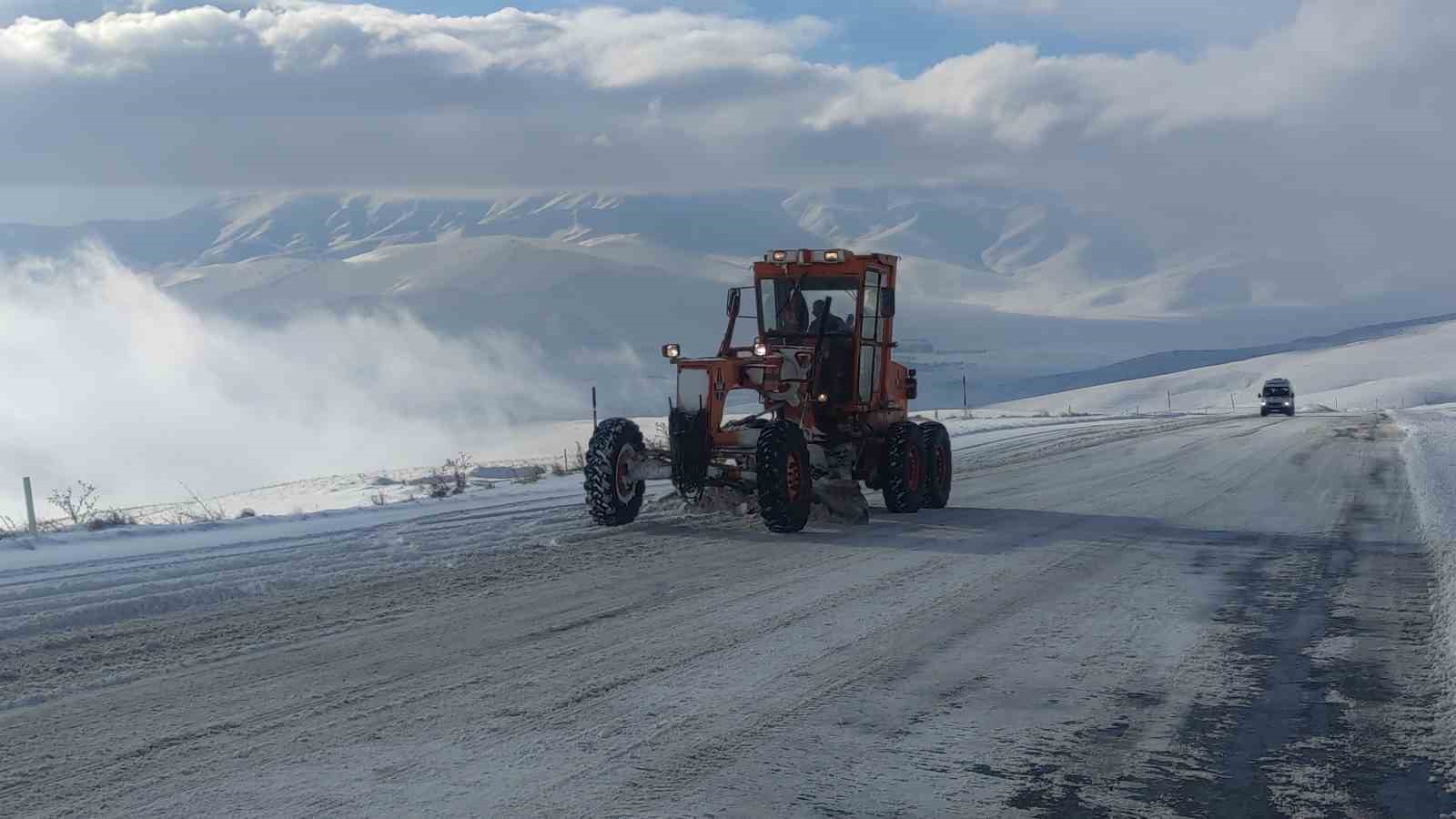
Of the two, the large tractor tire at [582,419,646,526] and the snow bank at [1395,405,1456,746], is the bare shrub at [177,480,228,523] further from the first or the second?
the snow bank at [1395,405,1456,746]

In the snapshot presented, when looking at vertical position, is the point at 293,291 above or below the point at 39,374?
above

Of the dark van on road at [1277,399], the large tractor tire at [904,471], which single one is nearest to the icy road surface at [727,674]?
the large tractor tire at [904,471]

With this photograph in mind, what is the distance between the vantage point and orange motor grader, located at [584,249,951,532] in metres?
14.7

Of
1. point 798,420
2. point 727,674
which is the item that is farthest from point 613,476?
point 727,674

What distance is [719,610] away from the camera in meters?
10.0

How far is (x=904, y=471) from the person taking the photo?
54.1ft

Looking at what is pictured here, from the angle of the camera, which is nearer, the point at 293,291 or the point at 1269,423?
the point at 1269,423

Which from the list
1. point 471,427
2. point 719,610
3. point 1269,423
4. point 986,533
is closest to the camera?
point 719,610

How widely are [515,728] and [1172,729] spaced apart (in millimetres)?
3205

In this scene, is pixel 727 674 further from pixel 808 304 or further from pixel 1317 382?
pixel 1317 382

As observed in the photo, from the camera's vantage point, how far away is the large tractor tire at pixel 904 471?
54.1ft

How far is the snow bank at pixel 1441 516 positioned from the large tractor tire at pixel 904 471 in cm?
540

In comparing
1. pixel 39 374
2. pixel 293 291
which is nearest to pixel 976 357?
pixel 293 291

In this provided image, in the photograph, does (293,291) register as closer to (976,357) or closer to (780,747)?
(976,357)
